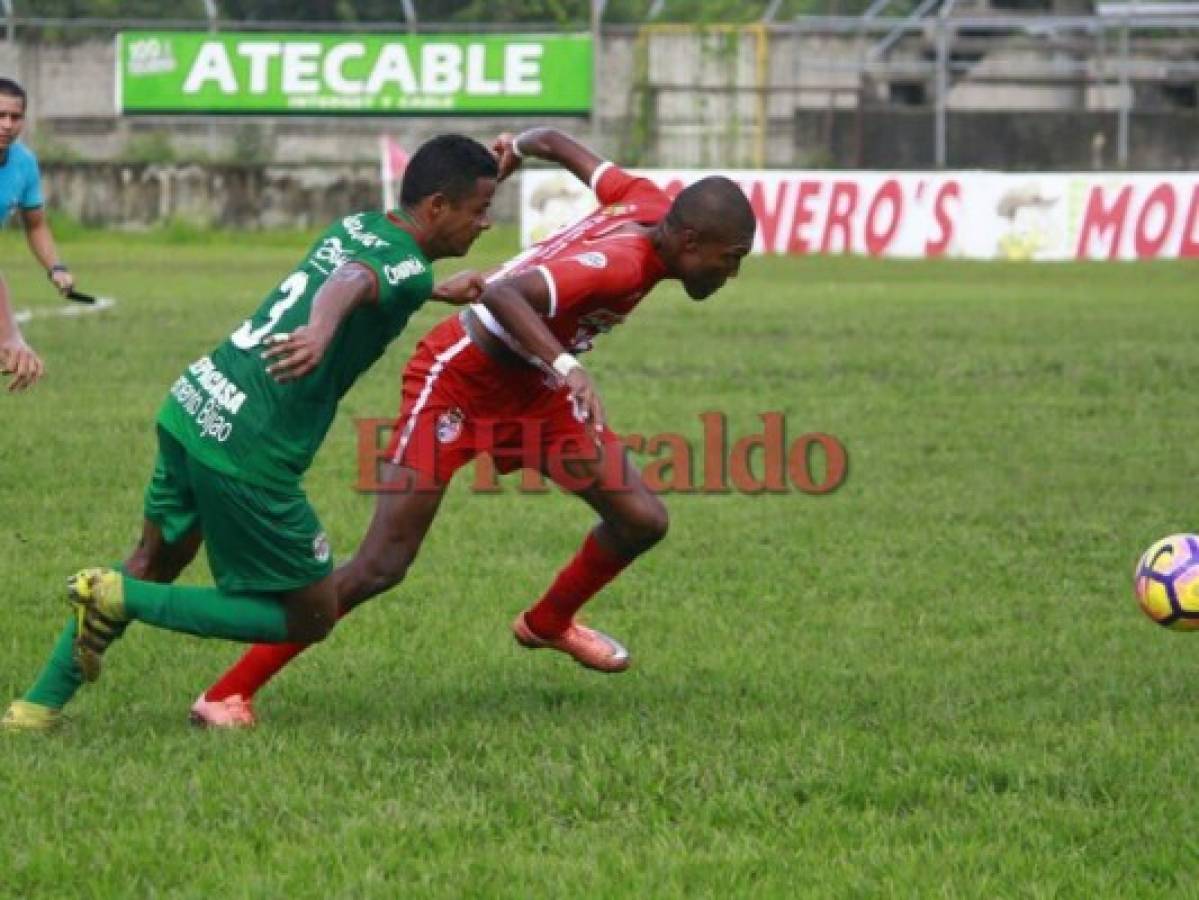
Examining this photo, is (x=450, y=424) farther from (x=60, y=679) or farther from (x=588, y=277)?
(x=60, y=679)

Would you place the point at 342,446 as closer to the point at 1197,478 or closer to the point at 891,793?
the point at 1197,478

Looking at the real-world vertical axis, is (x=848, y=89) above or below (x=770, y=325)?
above

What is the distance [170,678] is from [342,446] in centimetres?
621

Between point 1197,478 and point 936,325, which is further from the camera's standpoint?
point 936,325

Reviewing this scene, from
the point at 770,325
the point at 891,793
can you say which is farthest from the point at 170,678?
the point at 770,325

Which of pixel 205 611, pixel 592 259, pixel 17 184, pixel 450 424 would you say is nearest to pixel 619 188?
pixel 592 259

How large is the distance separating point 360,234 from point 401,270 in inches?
7.3

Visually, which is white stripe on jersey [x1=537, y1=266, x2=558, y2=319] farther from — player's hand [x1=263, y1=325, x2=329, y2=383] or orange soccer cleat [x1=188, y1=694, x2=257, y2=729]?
orange soccer cleat [x1=188, y1=694, x2=257, y2=729]

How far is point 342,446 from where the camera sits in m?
12.8

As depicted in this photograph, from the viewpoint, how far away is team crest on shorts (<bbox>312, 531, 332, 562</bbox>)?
5738 mm

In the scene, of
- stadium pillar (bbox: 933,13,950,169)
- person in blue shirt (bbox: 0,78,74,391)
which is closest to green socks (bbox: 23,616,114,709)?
person in blue shirt (bbox: 0,78,74,391)

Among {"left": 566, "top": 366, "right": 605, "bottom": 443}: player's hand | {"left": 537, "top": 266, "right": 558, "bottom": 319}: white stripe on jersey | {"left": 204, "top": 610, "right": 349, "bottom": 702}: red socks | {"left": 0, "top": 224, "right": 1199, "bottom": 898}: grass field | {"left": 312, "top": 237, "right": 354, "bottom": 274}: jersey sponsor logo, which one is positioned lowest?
{"left": 0, "top": 224, "right": 1199, "bottom": 898}: grass field

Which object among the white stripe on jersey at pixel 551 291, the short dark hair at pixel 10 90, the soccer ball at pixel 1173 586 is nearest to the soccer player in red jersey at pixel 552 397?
the white stripe on jersey at pixel 551 291

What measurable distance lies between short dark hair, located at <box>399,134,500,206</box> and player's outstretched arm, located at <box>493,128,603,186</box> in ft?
4.61
